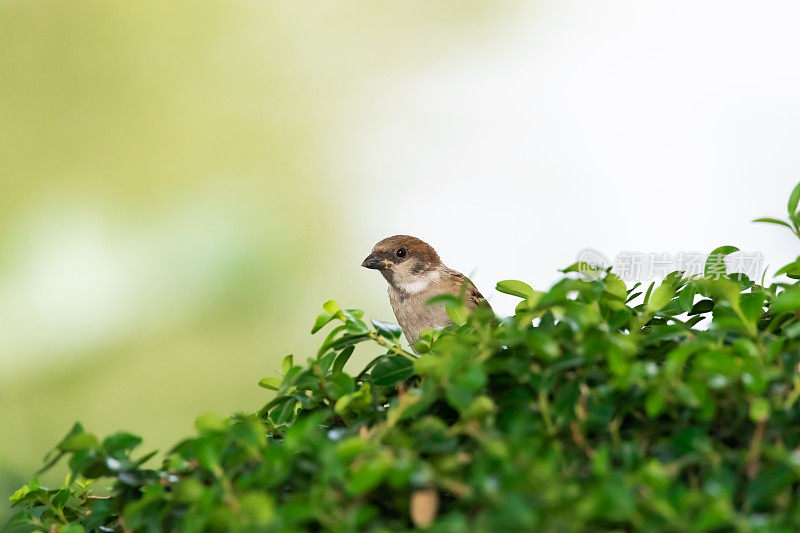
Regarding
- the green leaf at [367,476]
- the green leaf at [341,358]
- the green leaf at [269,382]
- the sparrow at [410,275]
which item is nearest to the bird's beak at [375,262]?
the sparrow at [410,275]

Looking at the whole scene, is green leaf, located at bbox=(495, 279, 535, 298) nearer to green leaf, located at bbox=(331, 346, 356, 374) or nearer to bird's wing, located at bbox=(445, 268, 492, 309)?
green leaf, located at bbox=(331, 346, 356, 374)

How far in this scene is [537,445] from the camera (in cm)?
50

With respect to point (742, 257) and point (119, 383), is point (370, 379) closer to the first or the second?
point (742, 257)

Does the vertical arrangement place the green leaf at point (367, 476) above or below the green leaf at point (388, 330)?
below

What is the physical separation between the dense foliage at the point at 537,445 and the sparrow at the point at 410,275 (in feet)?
4.03

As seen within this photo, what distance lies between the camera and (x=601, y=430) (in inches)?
21.0

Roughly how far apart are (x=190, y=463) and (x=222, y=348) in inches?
107

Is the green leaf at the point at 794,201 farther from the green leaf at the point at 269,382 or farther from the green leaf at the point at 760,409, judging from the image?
the green leaf at the point at 269,382

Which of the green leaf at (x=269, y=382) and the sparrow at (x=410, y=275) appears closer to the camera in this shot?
the green leaf at (x=269, y=382)

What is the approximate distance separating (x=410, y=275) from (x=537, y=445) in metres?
1.45

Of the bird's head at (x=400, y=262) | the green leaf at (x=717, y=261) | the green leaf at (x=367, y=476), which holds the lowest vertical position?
the green leaf at (x=367, y=476)

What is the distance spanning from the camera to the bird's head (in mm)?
1951

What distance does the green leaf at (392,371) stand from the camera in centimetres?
67

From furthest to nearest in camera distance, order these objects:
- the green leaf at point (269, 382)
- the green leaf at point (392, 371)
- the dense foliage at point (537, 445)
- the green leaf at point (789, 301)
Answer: the green leaf at point (269, 382), the green leaf at point (392, 371), the green leaf at point (789, 301), the dense foliage at point (537, 445)
